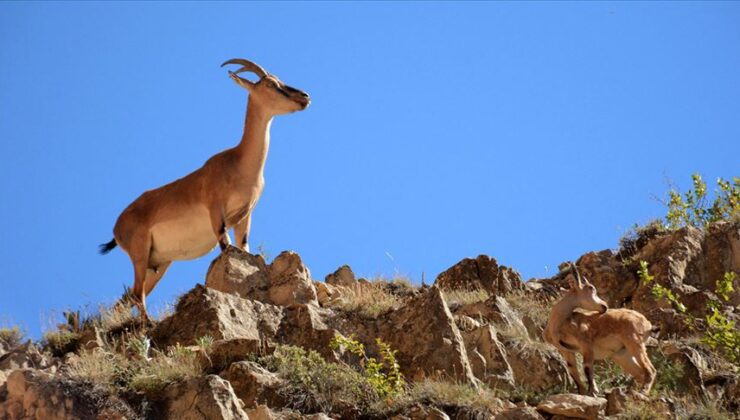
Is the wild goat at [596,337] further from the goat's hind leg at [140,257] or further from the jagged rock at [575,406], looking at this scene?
the goat's hind leg at [140,257]

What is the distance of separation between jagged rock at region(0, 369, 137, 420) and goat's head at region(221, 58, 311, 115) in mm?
6835

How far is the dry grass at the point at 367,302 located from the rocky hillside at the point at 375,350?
0.11 feet

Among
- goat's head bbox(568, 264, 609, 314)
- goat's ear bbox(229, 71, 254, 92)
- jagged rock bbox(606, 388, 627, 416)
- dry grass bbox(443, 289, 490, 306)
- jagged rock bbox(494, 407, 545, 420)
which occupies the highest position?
goat's ear bbox(229, 71, 254, 92)

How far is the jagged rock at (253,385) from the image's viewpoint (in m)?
13.8

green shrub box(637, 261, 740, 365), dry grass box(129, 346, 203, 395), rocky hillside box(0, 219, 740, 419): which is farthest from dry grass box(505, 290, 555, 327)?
dry grass box(129, 346, 203, 395)

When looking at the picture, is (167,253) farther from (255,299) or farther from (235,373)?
(235,373)

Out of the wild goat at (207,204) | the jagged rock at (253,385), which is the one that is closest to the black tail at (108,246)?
the wild goat at (207,204)

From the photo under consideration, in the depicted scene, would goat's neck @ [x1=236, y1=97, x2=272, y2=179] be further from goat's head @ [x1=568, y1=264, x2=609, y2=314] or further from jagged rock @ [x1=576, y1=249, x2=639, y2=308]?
goat's head @ [x1=568, y1=264, x2=609, y2=314]

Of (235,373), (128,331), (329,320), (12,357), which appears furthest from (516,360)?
(12,357)

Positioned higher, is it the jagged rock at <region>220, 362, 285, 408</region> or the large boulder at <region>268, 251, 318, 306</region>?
the large boulder at <region>268, 251, 318, 306</region>

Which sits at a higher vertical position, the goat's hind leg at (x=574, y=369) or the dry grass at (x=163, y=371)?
the dry grass at (x=163, y=371)

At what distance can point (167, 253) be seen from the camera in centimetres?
1925

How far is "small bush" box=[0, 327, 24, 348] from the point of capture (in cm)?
1675

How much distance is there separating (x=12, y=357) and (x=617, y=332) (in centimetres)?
659
